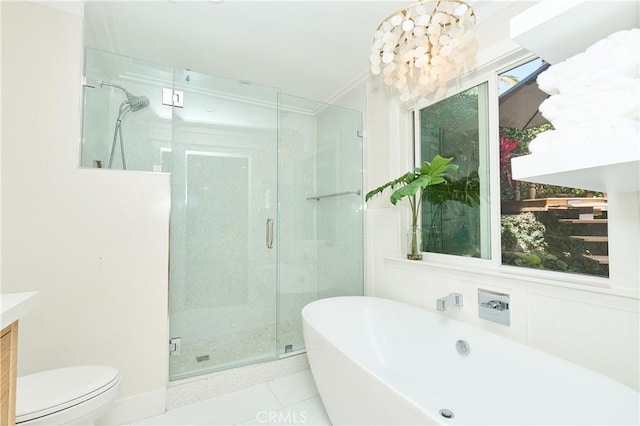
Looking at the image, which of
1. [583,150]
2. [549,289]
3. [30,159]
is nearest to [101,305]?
[30,159]

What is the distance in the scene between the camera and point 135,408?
1.72 meters

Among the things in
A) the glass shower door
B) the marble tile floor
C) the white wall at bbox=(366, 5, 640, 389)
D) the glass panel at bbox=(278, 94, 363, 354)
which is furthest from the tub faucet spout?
the glass shower door

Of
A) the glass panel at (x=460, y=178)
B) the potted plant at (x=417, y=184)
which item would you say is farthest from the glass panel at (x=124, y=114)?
the glass panel at (x=460, y=178)

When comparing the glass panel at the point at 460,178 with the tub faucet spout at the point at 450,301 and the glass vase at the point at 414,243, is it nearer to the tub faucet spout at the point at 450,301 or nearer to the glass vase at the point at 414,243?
the glass vase at the point at 414,243

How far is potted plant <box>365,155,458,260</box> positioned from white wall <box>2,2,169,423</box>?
1.59 meters

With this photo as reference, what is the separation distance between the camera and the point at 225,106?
8.42ft

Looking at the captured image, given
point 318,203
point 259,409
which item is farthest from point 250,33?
point 259,409

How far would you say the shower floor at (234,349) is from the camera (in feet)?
6.68

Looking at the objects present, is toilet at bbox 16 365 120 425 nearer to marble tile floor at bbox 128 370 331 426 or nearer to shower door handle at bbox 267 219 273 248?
marble tile floor at bbox 128 370 331 426

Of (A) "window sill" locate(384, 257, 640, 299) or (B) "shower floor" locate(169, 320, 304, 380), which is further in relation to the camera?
(B) "shower floor" locate(169, 320, 304, 380)

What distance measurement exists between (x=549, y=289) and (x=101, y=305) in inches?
94.2

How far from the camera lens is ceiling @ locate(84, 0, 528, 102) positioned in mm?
1827

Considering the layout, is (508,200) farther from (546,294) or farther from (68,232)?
(68,232)

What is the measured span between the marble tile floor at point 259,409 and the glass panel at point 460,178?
1384 millimetres
